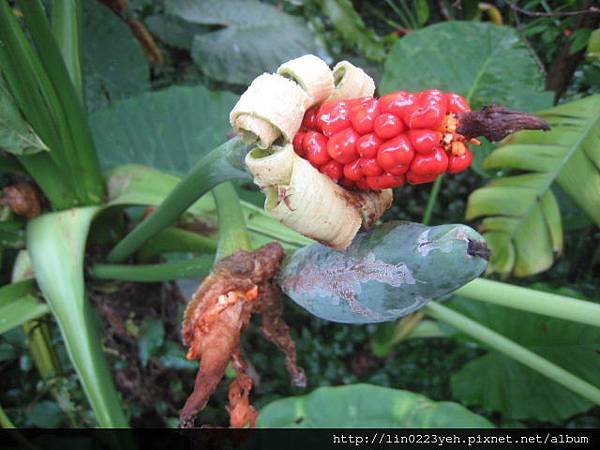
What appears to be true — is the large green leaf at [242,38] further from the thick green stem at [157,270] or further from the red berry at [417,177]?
the red berry at [417,177]

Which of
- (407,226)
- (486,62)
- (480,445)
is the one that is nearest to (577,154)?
(486,62)

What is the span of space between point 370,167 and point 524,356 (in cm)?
55

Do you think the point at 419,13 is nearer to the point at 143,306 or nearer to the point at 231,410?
the point at 143,306

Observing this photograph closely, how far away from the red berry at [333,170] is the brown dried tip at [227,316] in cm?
18

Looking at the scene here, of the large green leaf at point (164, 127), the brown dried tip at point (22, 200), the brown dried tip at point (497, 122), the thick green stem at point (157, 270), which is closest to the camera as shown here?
the brown dried tip at point (497, 122)

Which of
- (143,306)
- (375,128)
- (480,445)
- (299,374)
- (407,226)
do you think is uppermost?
(375,128)

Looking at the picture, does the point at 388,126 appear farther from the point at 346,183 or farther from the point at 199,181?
the point at 199,181

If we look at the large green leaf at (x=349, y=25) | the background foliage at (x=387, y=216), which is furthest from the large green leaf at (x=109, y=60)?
the large green leaf at (x=349, y=25)

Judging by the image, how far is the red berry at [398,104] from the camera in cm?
44

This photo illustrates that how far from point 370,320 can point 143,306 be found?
0.66 metres

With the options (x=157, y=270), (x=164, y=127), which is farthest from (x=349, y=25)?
(x=157, y=270)

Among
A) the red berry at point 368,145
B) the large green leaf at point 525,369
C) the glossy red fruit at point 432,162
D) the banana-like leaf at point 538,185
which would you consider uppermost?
the red berry at point 368,145

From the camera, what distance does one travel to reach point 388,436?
922 millimetres

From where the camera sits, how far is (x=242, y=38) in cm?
141
